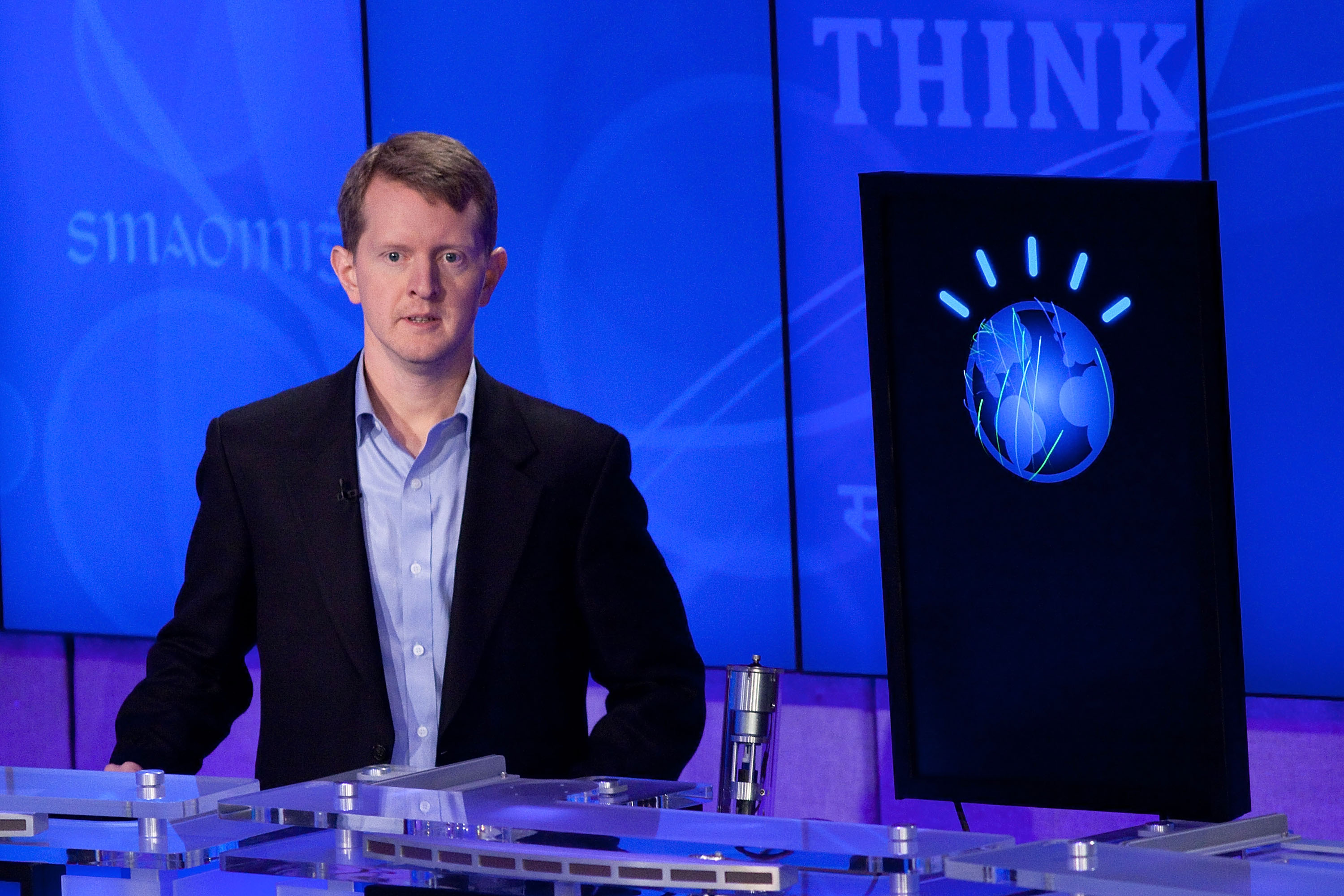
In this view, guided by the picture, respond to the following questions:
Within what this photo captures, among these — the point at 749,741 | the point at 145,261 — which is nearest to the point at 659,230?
the point at 145,261

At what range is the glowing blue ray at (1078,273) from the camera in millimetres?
1676

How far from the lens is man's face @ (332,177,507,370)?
223 centimetres

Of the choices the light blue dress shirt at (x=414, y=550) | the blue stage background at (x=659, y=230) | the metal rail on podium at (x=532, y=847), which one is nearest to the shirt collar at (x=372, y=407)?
the light blue dress shirt at (x=414, y=550)

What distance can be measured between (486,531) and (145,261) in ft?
13.8

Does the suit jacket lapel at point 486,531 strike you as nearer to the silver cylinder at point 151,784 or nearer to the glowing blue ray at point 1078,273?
the silver cylinder at point 151,784

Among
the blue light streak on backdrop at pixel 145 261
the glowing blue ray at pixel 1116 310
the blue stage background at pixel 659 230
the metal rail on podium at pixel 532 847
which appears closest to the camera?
the metal rail on podium at pixel 532 847

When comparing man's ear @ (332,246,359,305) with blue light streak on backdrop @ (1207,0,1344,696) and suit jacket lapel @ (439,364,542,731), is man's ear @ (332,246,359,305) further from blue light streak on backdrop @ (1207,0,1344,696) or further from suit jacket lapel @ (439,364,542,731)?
blue light streak on backdrop @ (1207,0,1344,696)

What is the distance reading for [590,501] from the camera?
7.79 feet

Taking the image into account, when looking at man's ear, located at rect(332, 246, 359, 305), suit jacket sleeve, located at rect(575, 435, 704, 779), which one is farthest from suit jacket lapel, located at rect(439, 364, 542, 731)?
man's ear, located at rect(332, 246, 359, 305)

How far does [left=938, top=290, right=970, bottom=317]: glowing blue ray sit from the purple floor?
2382 millimetres

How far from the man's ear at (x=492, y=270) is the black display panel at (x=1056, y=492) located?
72cm

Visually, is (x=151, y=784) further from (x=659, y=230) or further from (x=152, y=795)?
(x=659, y=230)

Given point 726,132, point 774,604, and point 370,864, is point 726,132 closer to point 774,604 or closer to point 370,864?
point 774,604

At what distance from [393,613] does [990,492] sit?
915mm
